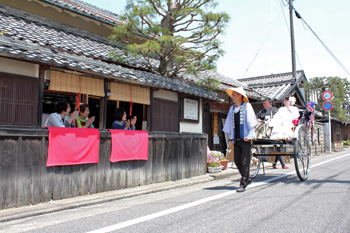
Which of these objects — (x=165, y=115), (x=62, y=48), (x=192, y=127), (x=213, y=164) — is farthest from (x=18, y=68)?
(x=213, y=164)

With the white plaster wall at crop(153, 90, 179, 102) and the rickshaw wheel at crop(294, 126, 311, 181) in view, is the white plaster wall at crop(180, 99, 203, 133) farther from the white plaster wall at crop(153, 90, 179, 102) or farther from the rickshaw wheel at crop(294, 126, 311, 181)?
the rickshaw wheel at crop(294, 126, 311, 181)

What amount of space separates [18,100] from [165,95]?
4.68 metres

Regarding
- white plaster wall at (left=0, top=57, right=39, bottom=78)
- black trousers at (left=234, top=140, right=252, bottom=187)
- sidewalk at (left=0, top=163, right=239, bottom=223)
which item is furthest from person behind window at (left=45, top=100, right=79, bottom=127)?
black trousers at (left=234, top=140, right=252, bottom=187)

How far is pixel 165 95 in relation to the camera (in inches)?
371

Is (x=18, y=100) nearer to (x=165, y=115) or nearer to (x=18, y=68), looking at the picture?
(x=18, y=68)

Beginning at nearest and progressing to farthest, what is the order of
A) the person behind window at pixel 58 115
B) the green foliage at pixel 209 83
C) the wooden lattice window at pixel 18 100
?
the wooden lattice window at pixel 18 100
the person behind window at pixel 58 115
the green foliage at pixel 209 83

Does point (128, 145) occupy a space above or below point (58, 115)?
below

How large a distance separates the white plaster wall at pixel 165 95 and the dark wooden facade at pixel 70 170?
145 cm

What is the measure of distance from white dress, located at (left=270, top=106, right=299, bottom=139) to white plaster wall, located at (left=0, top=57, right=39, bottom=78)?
591cm

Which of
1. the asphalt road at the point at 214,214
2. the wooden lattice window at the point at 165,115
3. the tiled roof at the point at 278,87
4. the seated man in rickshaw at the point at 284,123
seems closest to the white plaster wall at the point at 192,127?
the wooden lattice window at the point at 165,115

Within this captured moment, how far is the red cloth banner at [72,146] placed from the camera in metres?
5.65

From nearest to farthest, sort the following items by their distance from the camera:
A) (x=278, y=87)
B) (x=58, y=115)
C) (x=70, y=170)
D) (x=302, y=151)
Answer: (x=70, y=170)
(x=58, y=115)
(x=302, y=151)
(x=278, y=87)

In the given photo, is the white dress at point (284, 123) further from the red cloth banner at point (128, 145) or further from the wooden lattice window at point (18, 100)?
the wooden lattice window at point (18, 100)

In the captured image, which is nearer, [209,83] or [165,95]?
[165,95]
